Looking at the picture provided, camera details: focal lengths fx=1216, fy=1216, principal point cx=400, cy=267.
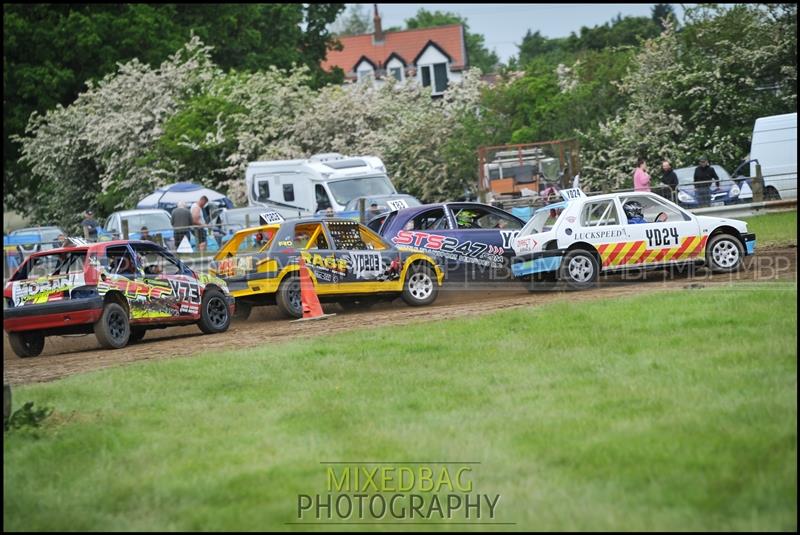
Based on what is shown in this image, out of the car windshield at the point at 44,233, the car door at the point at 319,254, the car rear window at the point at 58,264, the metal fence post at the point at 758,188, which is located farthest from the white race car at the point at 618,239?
the car windshield at the point at 44,233

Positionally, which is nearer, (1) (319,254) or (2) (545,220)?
(2) (545,220)

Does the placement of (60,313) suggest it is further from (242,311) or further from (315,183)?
(315,183)

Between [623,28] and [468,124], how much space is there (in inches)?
1875

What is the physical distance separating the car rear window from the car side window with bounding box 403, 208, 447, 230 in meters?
5.67

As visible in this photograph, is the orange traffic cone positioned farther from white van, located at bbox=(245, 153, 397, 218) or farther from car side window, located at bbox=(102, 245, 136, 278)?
white van, located at bbox=(245, 153, 397, 218)

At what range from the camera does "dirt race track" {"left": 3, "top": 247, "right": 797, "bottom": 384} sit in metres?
15.4

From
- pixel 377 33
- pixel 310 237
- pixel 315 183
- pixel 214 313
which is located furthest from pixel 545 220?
pixel 377 33

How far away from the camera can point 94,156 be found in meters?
48.8

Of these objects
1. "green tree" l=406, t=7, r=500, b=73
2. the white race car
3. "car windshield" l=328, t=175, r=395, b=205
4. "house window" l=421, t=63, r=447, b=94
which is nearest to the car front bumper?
the white race car

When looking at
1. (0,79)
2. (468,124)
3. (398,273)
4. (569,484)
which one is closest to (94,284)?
(398,273)

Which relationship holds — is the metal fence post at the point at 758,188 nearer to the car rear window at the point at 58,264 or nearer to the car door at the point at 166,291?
the car door at the point at 166,291

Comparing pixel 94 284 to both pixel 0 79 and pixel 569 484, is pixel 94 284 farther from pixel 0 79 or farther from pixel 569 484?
pixel 569 484

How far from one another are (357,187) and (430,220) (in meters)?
11.2

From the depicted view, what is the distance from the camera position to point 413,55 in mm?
89250
